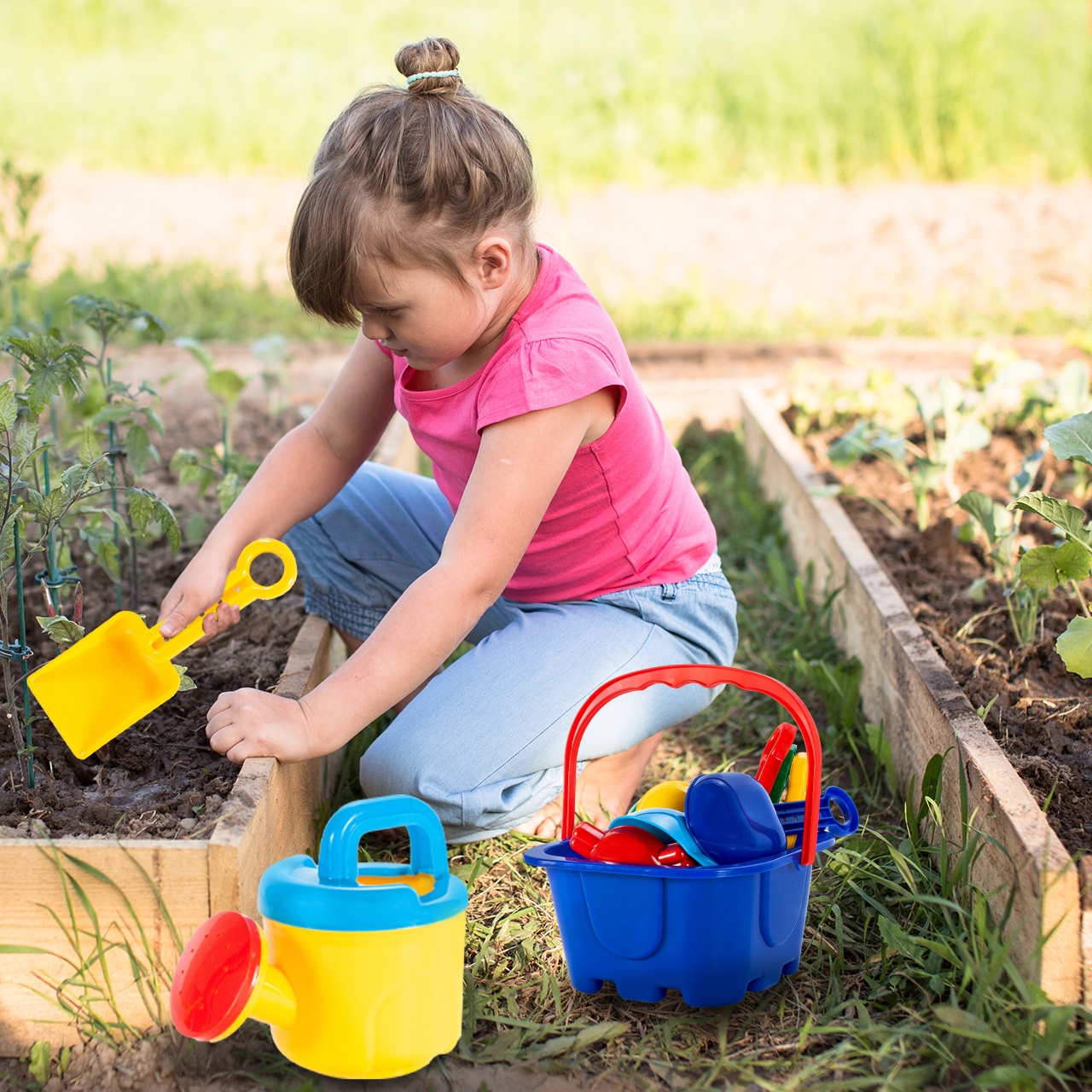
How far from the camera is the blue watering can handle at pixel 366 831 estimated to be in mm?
1164

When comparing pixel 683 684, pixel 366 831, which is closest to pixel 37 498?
pixel 366 831

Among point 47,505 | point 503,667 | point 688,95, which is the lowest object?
point 503,667

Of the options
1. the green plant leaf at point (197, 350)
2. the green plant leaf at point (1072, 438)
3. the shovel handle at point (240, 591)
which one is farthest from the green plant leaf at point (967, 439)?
the green plant leaf at point (197, 350)

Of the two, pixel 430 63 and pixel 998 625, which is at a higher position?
pixel 430 63

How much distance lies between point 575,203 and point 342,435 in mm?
5020

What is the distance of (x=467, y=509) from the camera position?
1.50m

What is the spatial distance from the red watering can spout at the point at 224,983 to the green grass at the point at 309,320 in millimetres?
3576

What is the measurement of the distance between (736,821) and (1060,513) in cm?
64

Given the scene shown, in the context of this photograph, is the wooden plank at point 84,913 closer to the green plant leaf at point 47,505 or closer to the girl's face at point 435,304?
the green plant leaf at point 47,505

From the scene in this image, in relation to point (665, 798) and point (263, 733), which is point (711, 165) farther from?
point (263, 733)

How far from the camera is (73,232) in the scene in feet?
21.2

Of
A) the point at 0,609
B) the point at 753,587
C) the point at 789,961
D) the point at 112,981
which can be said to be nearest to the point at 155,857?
the point at 112,981

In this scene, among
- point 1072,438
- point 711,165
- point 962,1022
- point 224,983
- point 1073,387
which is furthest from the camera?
point 711,165

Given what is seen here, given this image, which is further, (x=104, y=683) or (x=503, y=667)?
(x=503, y=667)
